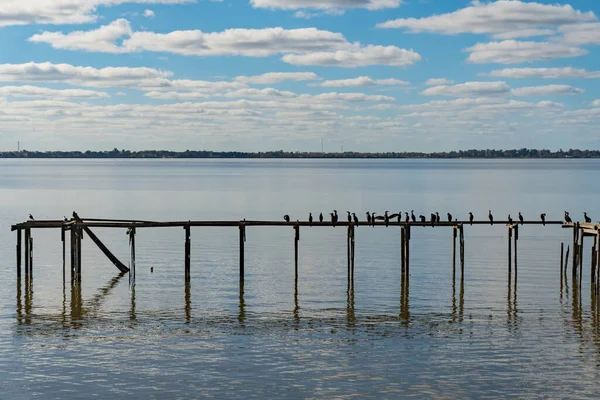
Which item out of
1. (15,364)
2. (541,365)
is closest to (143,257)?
(15,364)

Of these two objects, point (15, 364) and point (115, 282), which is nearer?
point (15, 364)

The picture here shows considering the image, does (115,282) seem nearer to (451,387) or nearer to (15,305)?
(15,305)

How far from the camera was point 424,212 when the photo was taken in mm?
98500

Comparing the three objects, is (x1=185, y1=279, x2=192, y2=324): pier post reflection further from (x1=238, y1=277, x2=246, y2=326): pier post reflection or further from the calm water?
(x1=238, y1=277, x2=246, y2=326): pier post reflection

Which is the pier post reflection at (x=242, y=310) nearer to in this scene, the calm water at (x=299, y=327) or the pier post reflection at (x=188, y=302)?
the calm water at (x=299, y=327)

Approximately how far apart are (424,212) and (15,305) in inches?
2626

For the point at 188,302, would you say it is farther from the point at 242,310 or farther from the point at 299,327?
the point at 299,327

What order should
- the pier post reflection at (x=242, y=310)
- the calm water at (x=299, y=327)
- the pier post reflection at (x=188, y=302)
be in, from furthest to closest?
the pier post reflection at (x=188, y=302), the pier post reflection at (x=242, y=310), the calm water at (x=299, y=327)

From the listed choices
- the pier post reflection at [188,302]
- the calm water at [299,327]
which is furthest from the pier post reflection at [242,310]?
the pier post reflection at [188,302]

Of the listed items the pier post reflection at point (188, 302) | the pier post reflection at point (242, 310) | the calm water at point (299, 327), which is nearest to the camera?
the calm water at point (299, 327)

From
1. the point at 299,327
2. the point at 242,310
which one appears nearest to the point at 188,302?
the point at 242,310

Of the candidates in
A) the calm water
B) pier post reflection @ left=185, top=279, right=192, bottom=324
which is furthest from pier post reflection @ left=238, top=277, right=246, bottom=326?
pier post reflection @ left=185, top=279, right=192, bottom=324

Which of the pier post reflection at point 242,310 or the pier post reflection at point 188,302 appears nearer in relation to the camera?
the pier post reflection at point 242,310

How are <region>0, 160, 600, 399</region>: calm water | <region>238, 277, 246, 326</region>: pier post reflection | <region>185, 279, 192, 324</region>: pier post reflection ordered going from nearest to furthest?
<region>0, 160, 600, 399</region>: calm water < <region>238, 277, 246, 326</region>: pier post reflection < <region>185, 279, 192, 324</region>: pier post reflection
